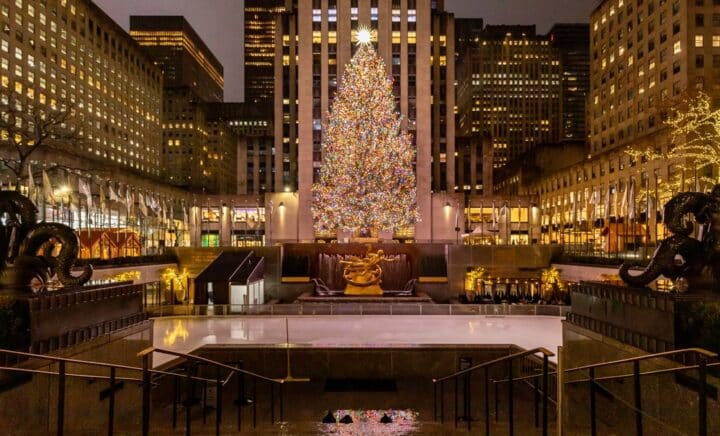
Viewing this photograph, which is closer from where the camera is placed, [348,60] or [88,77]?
[348,60]

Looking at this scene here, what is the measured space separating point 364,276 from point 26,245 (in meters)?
23.2

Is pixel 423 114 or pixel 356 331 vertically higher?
pixel 423 114

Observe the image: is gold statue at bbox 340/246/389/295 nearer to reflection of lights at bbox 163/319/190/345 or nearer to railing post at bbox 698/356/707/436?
reflection of lights at bbox 163/319/190/345

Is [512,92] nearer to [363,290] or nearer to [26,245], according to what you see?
[363,290]

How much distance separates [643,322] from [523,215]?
70.0 meters

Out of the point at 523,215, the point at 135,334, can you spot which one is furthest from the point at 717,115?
the point at 523,215

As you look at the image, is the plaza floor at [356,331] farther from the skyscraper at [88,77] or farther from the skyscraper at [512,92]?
the skyscraper at [512,92]

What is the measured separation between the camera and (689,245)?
10172 mm

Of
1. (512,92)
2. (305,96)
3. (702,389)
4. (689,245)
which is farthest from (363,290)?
(512,92)

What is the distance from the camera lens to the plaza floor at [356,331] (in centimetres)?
1834

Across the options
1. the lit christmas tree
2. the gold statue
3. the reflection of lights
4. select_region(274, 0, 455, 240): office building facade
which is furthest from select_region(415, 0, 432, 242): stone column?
the reflection of lights

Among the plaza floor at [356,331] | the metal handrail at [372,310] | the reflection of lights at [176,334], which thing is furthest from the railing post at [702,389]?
the metal handrail at [372,310]

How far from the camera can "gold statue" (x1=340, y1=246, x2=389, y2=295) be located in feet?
108

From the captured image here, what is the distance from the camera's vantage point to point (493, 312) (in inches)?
924
